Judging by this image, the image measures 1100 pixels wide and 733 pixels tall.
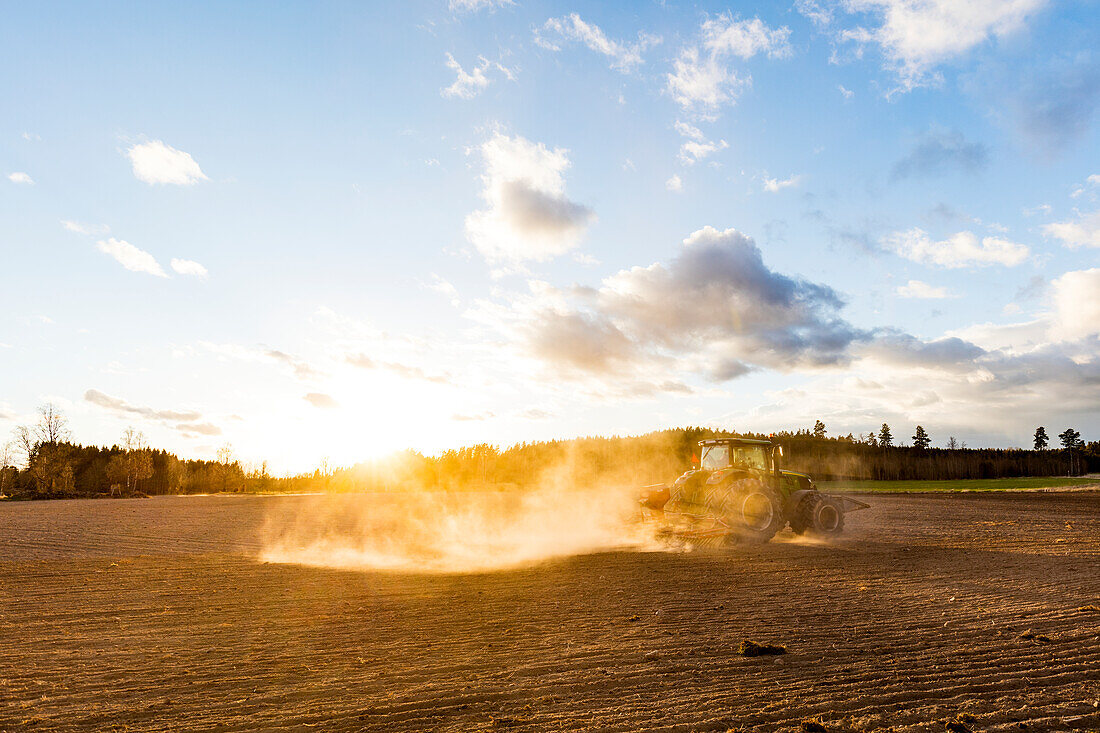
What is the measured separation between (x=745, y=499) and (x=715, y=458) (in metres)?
2.01

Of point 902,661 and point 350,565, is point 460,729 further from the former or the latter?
point 350,565

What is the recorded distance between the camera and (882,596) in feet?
34.6

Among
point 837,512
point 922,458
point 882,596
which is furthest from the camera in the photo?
point 922,458

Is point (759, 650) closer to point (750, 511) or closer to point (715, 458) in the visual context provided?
point (750, 511)

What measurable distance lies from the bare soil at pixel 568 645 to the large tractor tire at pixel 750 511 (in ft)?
3.27

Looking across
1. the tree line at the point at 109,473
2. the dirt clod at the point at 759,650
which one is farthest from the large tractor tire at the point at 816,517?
the tree line at the point at 109,473

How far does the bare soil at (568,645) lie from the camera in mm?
5867

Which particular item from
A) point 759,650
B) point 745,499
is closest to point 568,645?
point 759,650

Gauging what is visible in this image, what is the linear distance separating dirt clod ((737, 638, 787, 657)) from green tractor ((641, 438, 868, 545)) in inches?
354

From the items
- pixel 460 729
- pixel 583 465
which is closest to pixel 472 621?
pixel 460 729

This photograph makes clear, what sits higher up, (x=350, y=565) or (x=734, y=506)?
(x=734, y=506)

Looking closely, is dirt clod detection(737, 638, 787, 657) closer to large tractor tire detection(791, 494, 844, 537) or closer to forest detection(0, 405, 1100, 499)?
large tractor tire detection(791, 494, 844, 537)

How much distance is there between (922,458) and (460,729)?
10798 centimetres

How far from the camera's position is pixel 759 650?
24.5ft
